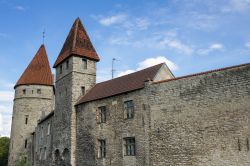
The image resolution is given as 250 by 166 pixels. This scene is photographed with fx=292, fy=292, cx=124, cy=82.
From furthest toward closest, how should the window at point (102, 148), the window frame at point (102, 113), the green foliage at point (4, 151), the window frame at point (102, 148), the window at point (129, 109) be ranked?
the green foliage at point (4, 151) < the window frame at point (102, 113) < the window at point (102, 148) < the window frame at point (102, 148) < the window at point (129, 109)

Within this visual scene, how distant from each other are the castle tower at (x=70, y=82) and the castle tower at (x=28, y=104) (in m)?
9.84

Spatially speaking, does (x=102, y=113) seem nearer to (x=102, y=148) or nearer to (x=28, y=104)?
(x=102, y=148)

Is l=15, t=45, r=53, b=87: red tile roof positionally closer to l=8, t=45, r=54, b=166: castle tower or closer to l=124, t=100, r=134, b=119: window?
l=8, t=45, r=54, b=166: castle tower

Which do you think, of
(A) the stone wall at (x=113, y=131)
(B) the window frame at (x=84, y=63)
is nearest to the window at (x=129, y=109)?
(A) the stone wall at (x=113, y=131)

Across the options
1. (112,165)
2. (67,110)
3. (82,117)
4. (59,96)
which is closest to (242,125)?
(112,165)

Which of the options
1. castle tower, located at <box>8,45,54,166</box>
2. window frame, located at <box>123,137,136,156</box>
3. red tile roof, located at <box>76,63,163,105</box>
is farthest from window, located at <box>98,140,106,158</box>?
castle tower, located at <box>8,45,54,166</box>

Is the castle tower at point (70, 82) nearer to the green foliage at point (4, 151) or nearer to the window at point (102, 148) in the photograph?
the window at point (102, 148)

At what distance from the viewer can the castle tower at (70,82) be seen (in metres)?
25.2

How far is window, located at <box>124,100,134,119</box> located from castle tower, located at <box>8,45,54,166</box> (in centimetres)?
1998

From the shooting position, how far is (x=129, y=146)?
66.1ft

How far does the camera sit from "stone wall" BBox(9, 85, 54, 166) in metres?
36.0

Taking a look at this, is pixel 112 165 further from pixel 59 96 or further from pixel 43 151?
pixel 43 151

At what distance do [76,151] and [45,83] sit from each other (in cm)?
1625

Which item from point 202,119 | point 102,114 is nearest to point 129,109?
point 102,114
